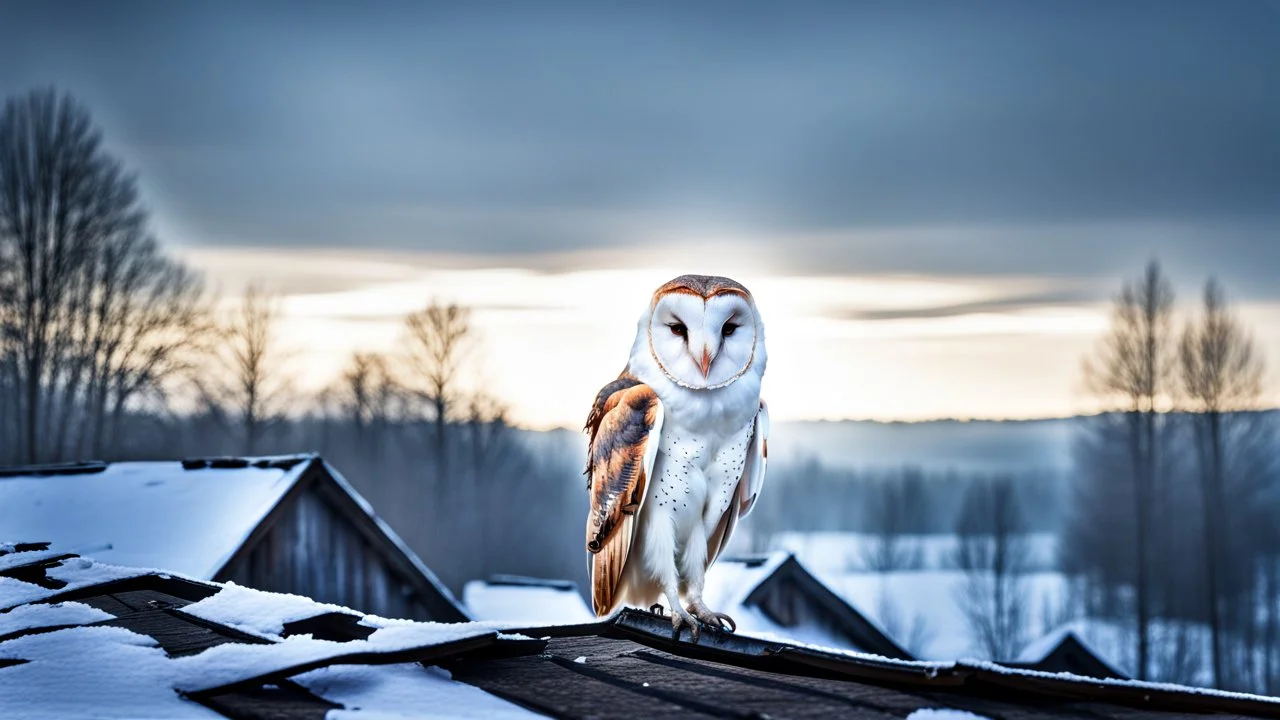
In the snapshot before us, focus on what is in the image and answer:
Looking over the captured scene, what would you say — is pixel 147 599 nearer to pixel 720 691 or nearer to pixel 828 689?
pixel 720 691

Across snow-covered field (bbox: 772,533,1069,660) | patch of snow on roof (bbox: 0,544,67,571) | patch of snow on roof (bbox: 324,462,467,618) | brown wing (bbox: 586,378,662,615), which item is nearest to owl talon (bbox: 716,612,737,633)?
brown wing (bbox: 586,378,662,615)

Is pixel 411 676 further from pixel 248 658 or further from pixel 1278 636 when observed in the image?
pixel 1278 636

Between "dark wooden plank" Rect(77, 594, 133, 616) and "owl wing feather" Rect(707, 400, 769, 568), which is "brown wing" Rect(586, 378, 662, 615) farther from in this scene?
"dark wooden plank" Rect(77, 594, 133, 616)

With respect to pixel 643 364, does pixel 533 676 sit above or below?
below

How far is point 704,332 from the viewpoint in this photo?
16.2 ft

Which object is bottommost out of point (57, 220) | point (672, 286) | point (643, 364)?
point (643, 364)

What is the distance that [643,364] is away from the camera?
17.0 feet

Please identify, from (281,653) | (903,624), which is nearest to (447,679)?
(281,653)

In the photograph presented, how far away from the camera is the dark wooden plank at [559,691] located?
2.79m

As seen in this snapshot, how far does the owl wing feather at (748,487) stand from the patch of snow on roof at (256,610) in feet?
6.90

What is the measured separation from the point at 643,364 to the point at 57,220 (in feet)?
120

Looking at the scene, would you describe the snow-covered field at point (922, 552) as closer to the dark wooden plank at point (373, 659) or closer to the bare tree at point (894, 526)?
the bare tree at point (894, 526)

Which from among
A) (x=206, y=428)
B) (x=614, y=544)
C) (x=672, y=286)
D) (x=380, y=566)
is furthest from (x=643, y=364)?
(x=206, y=428)

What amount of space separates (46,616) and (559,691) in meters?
1.86
